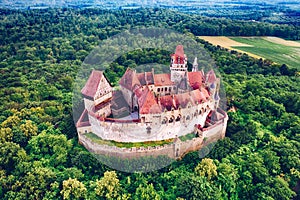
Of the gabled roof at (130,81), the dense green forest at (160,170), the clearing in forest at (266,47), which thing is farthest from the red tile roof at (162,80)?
the clearing in forest at (266,47)

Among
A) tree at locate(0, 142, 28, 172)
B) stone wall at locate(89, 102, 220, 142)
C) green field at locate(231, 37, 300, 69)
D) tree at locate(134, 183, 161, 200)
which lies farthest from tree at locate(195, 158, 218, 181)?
green field at locate(231, 37, 300, 69)

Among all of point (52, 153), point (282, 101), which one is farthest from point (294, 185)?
point (52, 153)

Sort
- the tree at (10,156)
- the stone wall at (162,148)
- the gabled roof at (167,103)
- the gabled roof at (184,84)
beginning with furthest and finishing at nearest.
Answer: the gabled roof at (184,84)
the tree at (10,156)
the gabled roof at (167,103)
the stone wall at (162,148)

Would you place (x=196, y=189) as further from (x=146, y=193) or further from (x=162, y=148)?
(x=162, y=148)

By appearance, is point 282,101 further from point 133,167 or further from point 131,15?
point 131,15

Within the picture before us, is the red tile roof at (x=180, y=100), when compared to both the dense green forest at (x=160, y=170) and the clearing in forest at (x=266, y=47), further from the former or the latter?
the clearing in forest at (x=266, y=47)

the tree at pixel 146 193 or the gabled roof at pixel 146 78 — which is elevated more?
the gabled roof at pixel 146 78

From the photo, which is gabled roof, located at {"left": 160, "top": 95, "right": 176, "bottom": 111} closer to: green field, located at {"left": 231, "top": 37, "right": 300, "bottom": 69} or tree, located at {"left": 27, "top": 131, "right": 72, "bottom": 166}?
tree, located at {"left": 27, "top": 131, "right": 72, "bottom": 166}
